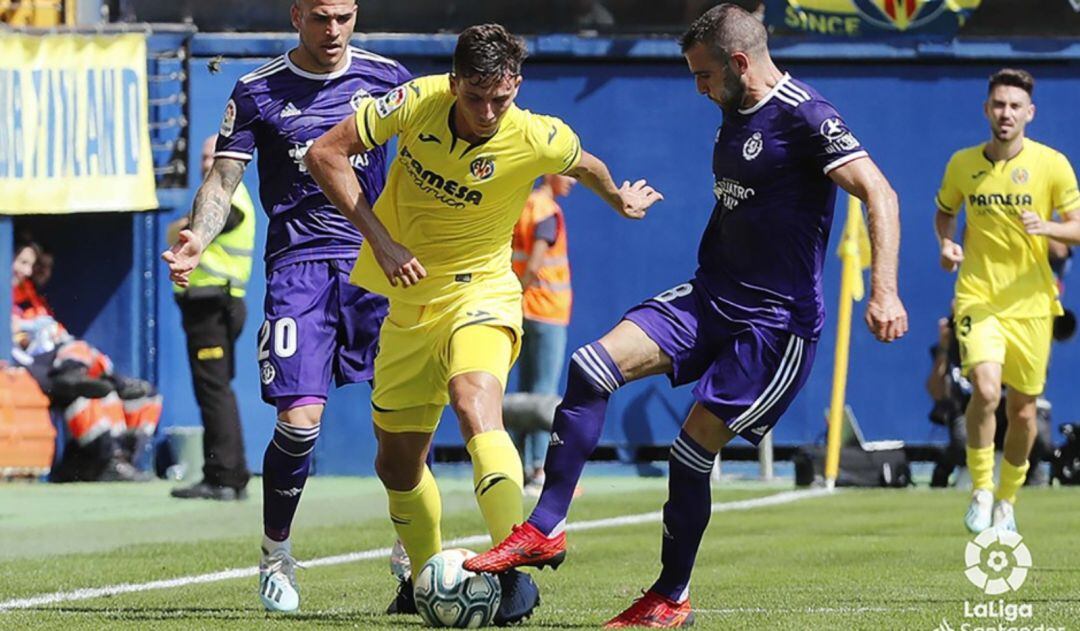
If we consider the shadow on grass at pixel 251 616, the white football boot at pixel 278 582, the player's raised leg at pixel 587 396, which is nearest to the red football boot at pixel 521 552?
the player's raised leg at pixel 587 396

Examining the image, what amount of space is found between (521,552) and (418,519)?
1139 mm

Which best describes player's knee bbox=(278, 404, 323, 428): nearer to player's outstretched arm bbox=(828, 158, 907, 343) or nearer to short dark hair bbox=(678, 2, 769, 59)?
short dark hair bbox=(678, 2, 769, 59)

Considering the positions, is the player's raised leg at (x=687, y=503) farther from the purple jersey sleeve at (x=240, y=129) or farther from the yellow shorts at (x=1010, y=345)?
the yellow shorts at (x=1010, y=345)

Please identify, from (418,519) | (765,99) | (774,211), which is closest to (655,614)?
(418,519)

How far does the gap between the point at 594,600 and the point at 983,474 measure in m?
4.26

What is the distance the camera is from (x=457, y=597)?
24.0 feet

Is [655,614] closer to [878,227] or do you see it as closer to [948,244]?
[878,227]

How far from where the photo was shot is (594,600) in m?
8.68

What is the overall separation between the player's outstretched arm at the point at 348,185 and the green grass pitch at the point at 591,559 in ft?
4.23

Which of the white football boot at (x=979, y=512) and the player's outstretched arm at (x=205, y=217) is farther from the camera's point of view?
the white football boot at (x=979, y=512)

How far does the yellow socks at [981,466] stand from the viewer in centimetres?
1224

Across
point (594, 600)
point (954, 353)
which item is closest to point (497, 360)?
point (594, 600)

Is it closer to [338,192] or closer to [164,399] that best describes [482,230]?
[338,192]

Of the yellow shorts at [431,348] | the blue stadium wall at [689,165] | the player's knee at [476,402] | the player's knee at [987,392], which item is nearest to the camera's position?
the player's knee at [476,402]
